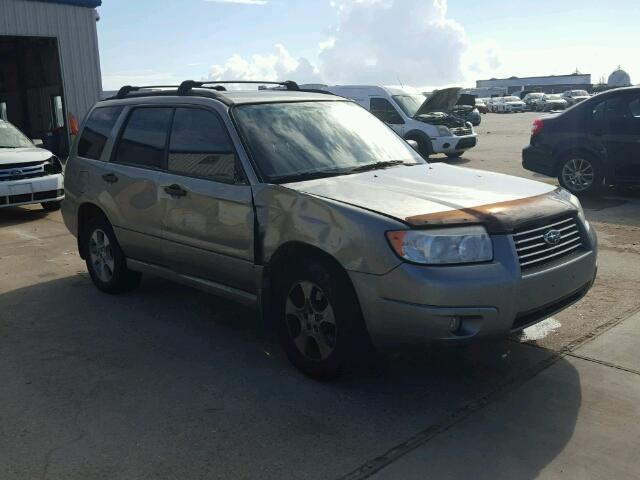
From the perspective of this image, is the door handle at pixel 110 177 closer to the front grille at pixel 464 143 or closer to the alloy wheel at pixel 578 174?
the alloy wheel at pixel 578 174

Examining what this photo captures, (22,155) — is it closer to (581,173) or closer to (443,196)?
(443,196)

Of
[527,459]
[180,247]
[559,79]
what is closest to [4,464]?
[180,247]

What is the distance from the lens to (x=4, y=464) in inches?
123

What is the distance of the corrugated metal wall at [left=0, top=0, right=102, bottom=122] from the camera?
1747cm

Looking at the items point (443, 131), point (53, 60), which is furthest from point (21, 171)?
point (53, 60)

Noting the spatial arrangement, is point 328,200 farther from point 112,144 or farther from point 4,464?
point 112,144

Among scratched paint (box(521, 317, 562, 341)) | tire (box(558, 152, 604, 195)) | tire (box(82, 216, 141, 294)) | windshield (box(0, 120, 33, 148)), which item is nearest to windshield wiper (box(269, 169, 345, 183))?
scratched paint (box(521, 317, 562, 341))

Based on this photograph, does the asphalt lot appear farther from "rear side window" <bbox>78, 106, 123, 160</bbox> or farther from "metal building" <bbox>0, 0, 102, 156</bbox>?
"metal building" <bbox>0, 0, 102, 156</bbox>

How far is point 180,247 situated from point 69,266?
277 cm

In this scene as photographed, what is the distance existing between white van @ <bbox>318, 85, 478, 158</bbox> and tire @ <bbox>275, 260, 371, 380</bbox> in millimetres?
12973

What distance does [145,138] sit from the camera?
5227 millimetres

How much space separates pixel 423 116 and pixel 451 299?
565 inches

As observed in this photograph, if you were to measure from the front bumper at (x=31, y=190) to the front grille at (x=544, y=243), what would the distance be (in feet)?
26.1

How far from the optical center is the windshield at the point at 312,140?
4.29 meters
